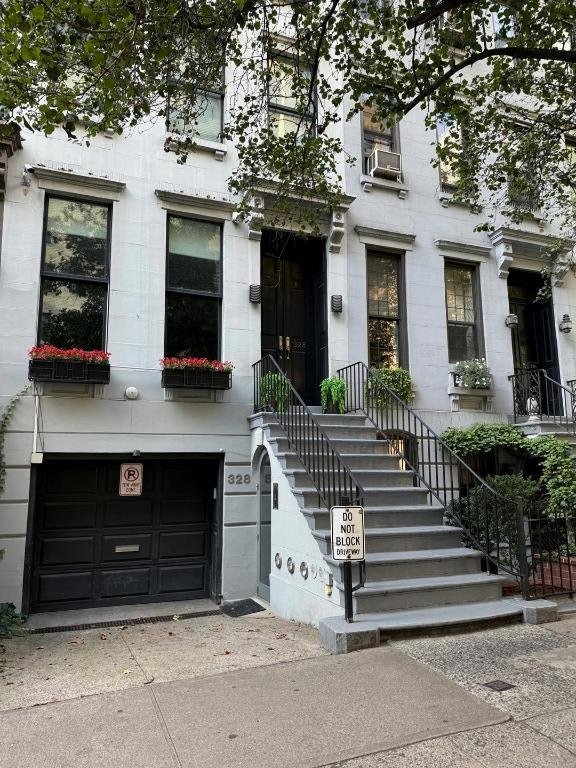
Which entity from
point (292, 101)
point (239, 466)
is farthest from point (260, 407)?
point (292, 101)

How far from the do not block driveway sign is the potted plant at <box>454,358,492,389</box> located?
582cm

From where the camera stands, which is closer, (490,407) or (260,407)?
(260,407)

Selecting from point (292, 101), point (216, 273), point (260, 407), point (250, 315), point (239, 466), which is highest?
point (292, 101)

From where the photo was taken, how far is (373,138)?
11250 mm

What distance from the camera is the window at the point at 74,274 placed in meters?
8.28

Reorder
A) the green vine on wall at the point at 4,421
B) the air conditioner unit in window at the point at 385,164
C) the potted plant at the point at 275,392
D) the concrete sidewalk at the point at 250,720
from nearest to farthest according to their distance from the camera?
the concrete sidewalk at the point at 250,720 → the green vine on wall at the point at 4,421 → the potted plant at the point at 275,392 → the air conditioner unit in window at the point at 385,164


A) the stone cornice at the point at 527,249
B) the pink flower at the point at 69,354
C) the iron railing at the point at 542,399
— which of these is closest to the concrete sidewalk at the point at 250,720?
the pink flower at the point at 69,354

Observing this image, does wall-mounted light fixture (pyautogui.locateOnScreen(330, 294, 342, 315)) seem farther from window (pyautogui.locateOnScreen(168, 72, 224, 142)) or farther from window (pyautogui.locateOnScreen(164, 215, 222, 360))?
window (pyautogui.locateOnScreen(168, 72, 224, 142))

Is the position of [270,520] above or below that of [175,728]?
above

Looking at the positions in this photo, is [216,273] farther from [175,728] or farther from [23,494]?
[175,728]

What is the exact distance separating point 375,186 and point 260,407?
5.20 metres

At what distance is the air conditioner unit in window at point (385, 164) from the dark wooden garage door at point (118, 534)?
656 cm

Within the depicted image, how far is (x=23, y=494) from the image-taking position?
25.2 feet

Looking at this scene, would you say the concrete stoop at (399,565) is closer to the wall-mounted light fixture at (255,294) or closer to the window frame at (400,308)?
the wall-mounted light fixture at (255,294)
